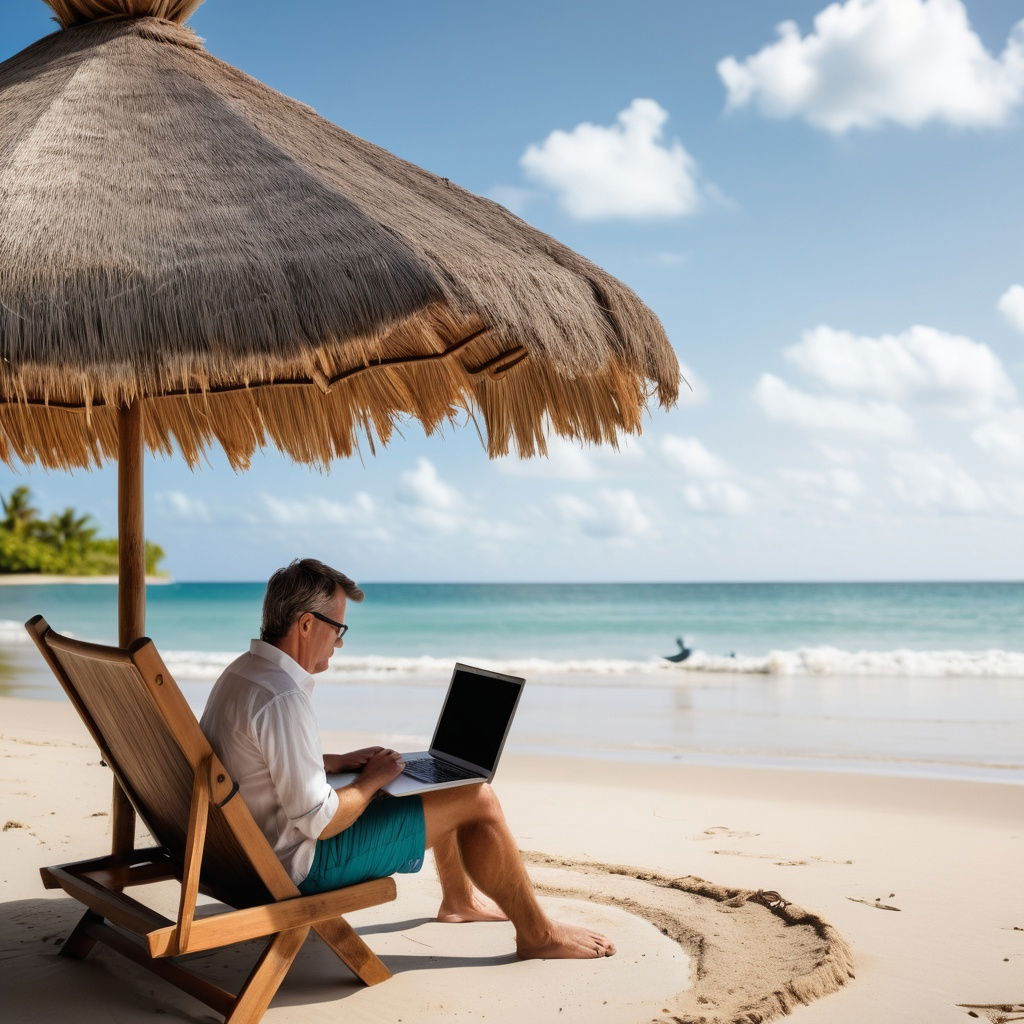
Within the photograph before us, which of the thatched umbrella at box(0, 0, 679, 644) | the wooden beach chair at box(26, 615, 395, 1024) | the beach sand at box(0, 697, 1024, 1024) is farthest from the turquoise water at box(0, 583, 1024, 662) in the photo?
the wooden beach chair at box(26, 615, 395, 1024)

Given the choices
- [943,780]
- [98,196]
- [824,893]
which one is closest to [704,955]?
[824,893]

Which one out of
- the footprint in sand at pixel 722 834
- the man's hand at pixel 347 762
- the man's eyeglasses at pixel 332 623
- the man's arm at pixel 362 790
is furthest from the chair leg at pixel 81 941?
the footprint in sand at pixel 722 834

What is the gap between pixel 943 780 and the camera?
6.34 meters

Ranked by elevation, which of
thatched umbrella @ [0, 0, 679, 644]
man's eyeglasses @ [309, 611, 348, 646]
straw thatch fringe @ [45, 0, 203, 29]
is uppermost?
straw thatch fringe @ [45, 0, 203, 29]

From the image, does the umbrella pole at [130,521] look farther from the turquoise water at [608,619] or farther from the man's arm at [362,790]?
the turquoise water at [608,619]

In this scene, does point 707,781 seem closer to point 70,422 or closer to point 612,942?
point 612,942

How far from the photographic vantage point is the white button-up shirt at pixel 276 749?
7.48 ft

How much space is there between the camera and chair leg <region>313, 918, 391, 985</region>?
100 inches

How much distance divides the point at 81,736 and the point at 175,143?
249 inches

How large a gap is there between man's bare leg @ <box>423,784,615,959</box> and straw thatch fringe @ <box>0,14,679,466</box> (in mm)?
1181

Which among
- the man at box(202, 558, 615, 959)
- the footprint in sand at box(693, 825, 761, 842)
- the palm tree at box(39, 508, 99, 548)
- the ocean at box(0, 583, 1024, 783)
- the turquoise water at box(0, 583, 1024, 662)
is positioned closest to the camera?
the man at box(202, 558, 615, 959)

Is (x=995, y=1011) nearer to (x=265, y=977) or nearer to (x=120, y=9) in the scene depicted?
(x=265, y=977)

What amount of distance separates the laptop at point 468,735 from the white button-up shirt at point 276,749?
0.25 metres

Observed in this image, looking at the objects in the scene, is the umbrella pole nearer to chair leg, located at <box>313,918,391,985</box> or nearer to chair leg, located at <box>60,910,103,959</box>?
chair leg, located at <box>60,910,103,959</box>
